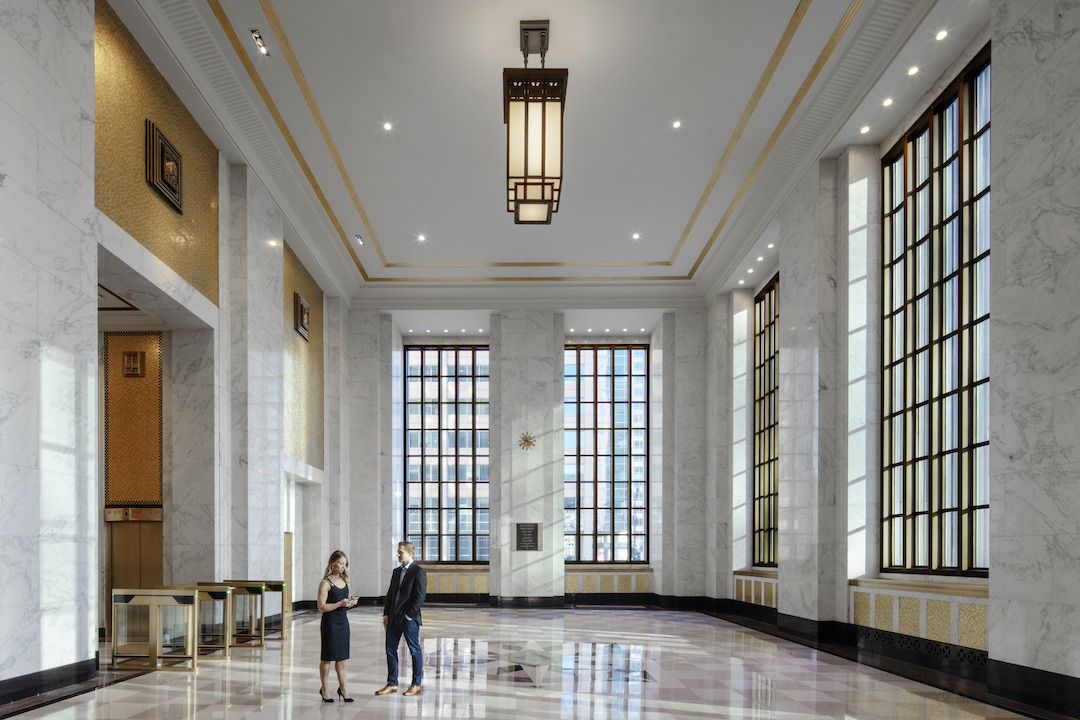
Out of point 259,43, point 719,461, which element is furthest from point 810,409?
point 259,43

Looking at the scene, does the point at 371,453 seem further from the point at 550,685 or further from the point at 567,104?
the point at 550,685

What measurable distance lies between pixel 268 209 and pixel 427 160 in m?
2.68

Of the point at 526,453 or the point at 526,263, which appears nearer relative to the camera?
the point at 526,263

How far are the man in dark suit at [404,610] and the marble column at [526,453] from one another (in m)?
13.0

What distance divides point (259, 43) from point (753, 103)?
20.7ft

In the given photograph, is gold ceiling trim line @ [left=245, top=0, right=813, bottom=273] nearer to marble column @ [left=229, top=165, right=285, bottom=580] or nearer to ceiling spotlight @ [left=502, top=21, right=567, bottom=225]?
marble column @ [left=229, top=165, right=285, bottom=580]

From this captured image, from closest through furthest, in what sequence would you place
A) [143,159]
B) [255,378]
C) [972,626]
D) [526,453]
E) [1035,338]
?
[1035,338], [972,626], [143,159], [255,378], [526,453]

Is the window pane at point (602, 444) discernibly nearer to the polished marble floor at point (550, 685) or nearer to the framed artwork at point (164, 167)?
the polished marble floor at point (550, 685)

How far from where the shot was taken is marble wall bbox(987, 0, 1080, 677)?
718 centimetres

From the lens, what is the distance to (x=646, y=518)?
2408 centimetres

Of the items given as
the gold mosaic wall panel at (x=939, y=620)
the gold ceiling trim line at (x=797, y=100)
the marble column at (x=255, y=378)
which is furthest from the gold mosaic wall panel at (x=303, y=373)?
the gold mosaic wall panel at (x=939, y=620)

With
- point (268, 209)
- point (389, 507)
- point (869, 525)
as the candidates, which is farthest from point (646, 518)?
point (268, 209)

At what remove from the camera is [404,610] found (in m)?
8.45

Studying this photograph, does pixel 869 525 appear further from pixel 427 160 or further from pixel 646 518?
pixel 646 518
